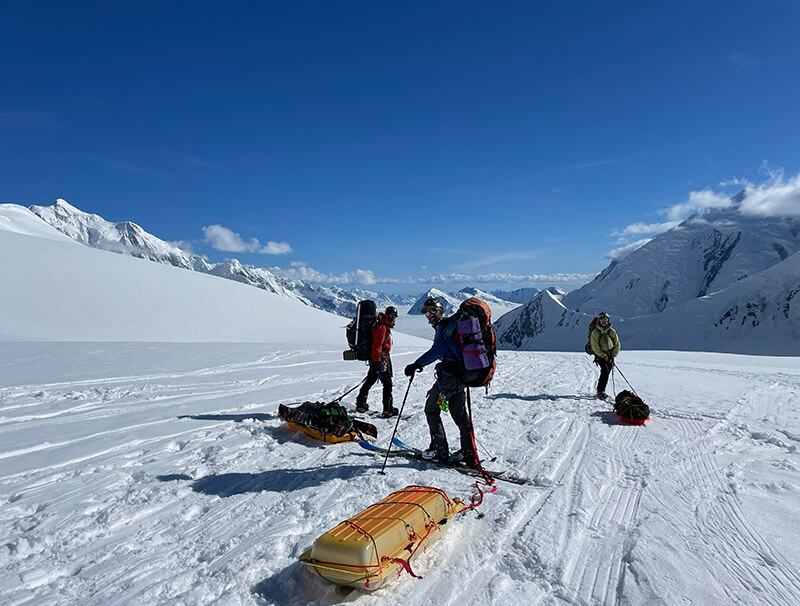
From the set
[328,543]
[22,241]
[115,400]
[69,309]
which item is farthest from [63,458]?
[22,241]

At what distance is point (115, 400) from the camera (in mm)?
8930

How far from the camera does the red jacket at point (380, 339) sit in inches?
336

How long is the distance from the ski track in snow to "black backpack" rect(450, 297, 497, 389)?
1.39m

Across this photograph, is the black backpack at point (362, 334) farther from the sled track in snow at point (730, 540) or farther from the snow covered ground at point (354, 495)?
the sled track in snow at point (730, 540)

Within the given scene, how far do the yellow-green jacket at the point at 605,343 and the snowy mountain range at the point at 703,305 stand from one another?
97.8 m

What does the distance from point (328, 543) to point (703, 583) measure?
9.80 feet

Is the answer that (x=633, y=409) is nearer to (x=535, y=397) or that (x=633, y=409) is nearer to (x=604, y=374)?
(x=535, y=397)

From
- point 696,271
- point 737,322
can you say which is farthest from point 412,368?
point 696,271

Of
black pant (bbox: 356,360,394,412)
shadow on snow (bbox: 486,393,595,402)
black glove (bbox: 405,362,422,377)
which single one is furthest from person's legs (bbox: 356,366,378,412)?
shadow on snow (bbox: 486,393,595,402)

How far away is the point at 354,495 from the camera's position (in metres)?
4.98

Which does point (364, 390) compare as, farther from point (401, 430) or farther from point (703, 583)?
point (703, 583)

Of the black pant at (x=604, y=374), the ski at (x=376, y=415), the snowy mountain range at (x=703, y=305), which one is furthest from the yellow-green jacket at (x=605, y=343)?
the snowy mountain range at (x=703, y=305)

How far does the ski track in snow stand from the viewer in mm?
3340

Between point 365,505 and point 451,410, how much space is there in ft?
5.98
